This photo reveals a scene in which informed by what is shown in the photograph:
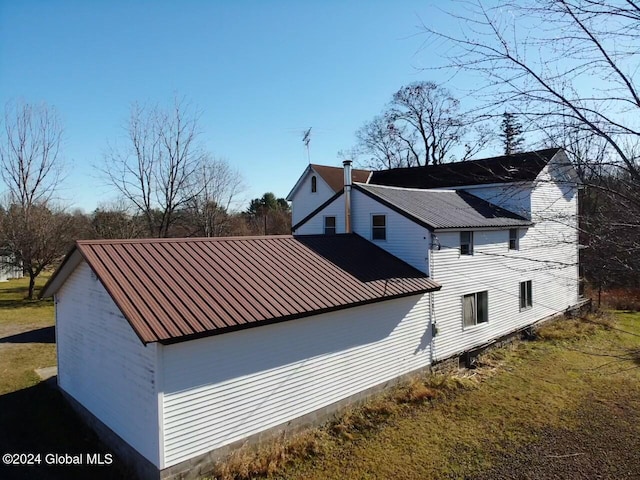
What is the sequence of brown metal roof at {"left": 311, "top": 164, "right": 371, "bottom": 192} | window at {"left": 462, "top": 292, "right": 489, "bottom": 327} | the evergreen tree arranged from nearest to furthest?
1. the evergreen tree
2. window at {"left": 462, "top": 292, "right": 489, "bottom": 327}
3. brown metal roof at {"left": 311, "top": 164, "right": 371, "bottom": 192}

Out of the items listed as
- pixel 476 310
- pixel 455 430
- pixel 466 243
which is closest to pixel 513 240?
pixel 466 243

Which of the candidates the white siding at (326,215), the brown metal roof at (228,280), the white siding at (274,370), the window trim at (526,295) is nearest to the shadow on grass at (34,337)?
the brown metal roof at (228,280)

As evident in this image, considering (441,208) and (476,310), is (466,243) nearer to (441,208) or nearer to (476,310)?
(441,208)

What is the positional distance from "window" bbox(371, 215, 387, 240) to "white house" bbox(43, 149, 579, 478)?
0.05m

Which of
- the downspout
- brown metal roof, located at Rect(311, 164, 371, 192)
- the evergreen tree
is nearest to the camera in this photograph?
the evergreen tree

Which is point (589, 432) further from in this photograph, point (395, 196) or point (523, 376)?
point (395, 196)

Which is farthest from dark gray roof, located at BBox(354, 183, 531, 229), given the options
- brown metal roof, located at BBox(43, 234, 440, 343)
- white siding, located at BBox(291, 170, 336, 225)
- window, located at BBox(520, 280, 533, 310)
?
white siding, located at BBox(291, 170, 336, 225)

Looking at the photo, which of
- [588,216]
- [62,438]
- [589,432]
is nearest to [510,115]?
[588,216]

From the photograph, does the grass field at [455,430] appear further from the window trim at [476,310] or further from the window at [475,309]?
the window at [475,309]

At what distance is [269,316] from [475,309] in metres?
9.14

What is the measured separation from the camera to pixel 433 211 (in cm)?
1464

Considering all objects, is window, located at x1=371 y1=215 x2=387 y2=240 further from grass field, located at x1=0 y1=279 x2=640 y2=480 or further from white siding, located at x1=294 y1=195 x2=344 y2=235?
grass field, located at x1=0 y1=279 x2=640 y2=480

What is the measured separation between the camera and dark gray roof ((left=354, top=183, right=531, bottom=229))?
1348 cm

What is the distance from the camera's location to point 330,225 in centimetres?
1678
